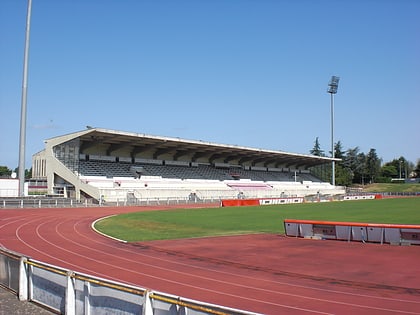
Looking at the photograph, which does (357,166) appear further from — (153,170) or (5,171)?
(5,171)

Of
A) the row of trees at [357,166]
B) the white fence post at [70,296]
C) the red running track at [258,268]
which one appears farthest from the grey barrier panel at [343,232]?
the row of trees at [357,166]

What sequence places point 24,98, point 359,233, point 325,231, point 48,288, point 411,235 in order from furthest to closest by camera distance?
1. point 24,98
2. point 325,231
3. point 359,233
4. point 411,235
5. point 48,288

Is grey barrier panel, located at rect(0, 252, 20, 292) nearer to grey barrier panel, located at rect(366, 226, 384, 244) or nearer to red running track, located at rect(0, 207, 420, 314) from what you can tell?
red running track, located at rect(0, 207, 420, 314)

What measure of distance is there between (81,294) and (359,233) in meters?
15.4

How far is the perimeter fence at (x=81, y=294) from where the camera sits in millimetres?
5863

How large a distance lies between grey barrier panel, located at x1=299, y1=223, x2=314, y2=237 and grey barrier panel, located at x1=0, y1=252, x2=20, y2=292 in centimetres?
1521

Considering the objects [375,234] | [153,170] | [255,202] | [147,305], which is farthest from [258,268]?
[153,170]

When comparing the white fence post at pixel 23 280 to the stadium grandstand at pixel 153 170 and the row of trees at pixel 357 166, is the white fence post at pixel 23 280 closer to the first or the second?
the stadium grandstand at pixel 153 170

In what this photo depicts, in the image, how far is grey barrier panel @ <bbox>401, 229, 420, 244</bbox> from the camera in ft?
59.3

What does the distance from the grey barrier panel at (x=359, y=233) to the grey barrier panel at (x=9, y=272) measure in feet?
49.8

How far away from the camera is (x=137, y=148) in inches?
2611

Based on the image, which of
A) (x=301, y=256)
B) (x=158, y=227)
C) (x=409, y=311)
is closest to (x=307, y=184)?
(x=158, y=227)

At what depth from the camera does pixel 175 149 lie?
231 feet

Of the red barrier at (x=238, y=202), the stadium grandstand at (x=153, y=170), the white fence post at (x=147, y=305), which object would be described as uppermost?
the stadium grandstand at (x=153, y=170)
